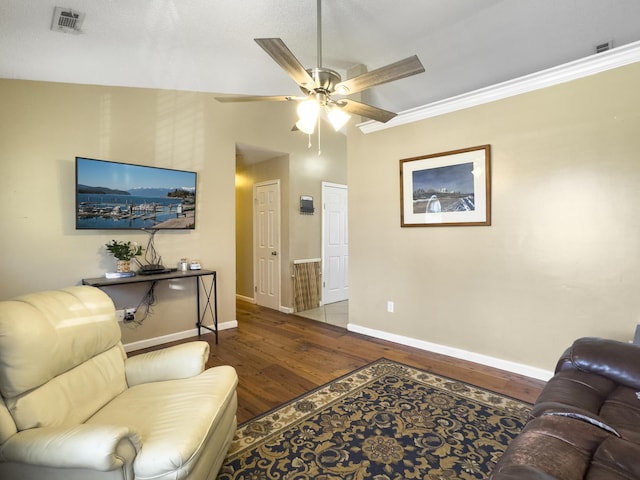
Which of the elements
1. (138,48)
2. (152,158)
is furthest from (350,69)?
(152,158)

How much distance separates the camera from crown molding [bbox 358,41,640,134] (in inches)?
89.9

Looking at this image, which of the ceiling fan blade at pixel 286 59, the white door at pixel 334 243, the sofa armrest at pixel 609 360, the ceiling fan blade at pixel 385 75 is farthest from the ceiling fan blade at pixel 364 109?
the white door at pixel 334 243

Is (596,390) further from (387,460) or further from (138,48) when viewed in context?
(138,48)

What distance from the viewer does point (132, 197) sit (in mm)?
3348

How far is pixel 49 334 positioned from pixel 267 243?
4046 millimetres

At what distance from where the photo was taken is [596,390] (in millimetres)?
1522

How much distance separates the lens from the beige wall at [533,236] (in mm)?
2361

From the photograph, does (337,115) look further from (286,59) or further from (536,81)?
(536,81)

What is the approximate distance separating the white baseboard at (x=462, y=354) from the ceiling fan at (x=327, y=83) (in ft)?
7.81

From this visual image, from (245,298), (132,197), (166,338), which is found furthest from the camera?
(245,298)

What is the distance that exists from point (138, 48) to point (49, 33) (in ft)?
2.03

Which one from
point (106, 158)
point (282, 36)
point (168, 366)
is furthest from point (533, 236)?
point (106, 158)

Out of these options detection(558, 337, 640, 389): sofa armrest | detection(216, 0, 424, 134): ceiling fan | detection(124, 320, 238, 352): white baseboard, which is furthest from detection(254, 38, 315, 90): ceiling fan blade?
detection(124, 320, 238, 352): white baseboard

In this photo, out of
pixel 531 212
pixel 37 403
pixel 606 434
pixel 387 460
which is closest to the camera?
pixel 606 434
